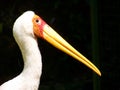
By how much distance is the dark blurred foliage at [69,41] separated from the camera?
752cm

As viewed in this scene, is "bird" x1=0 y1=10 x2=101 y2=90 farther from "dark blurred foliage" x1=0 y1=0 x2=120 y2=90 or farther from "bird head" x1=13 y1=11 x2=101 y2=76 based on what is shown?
"dark blurred foliage" x1=0 y1=0 x2=120 y2=90

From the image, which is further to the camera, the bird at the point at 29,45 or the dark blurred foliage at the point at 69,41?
the dark blurred foliage at the point at 69,41

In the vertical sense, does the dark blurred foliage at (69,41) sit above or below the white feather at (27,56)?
below

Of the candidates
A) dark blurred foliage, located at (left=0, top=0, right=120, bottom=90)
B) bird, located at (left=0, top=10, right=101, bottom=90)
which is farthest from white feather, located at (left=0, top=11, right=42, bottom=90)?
dark blurred foliage, located at (left=0, top=0, right=120, bottom=90)

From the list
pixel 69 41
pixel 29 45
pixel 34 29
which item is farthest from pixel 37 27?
pixel 69 41

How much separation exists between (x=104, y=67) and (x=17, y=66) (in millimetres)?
1289

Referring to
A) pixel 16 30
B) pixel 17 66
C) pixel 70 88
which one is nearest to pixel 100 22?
pixel 70 88

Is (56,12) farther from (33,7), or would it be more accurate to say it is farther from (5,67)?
(5,67)

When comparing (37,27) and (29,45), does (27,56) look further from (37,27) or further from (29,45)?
(37,27)

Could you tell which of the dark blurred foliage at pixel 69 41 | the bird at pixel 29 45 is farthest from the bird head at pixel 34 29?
the dark blurred foliage at pixel 69 41

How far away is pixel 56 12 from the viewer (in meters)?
8.08

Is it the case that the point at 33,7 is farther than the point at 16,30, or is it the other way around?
the point at 33,7

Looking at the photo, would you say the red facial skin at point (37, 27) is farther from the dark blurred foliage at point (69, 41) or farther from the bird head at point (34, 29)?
the dark blurred foliage at point (69, 41)

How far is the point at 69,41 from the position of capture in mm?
8016
